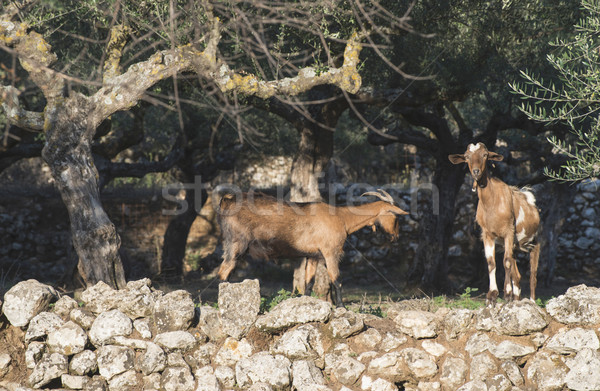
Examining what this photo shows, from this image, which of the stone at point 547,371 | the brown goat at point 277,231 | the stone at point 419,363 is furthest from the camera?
the brown goat at point 277,231

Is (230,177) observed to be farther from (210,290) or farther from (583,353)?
(583,353)

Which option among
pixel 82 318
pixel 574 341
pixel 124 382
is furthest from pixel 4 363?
pixel 574 341

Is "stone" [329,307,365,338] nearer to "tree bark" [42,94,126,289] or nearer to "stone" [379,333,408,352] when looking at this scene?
"stone" [379,333,408,352]

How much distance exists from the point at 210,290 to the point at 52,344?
719 centimetres

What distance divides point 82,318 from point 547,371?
5.89m

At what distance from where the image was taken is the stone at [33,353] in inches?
318

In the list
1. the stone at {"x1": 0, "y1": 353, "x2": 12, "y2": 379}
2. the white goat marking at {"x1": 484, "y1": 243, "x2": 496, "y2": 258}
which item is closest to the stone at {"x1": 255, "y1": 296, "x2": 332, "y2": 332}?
the white goat marking at {"x1": 484, "y1": 243, "x2": 496, "y2": 258}

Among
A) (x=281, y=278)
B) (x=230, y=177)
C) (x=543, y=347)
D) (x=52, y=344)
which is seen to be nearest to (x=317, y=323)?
(x=543, y=347)

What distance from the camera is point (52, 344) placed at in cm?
815

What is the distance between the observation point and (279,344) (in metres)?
8.16

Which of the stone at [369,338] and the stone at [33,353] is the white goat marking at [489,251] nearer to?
the stone at [369,338]

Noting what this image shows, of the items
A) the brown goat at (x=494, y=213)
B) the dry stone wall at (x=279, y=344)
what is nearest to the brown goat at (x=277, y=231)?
the brown goat at (x=494, y=213)

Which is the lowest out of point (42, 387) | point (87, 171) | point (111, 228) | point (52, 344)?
point (42, 387)

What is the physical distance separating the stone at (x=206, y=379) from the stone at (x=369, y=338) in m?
1.73
